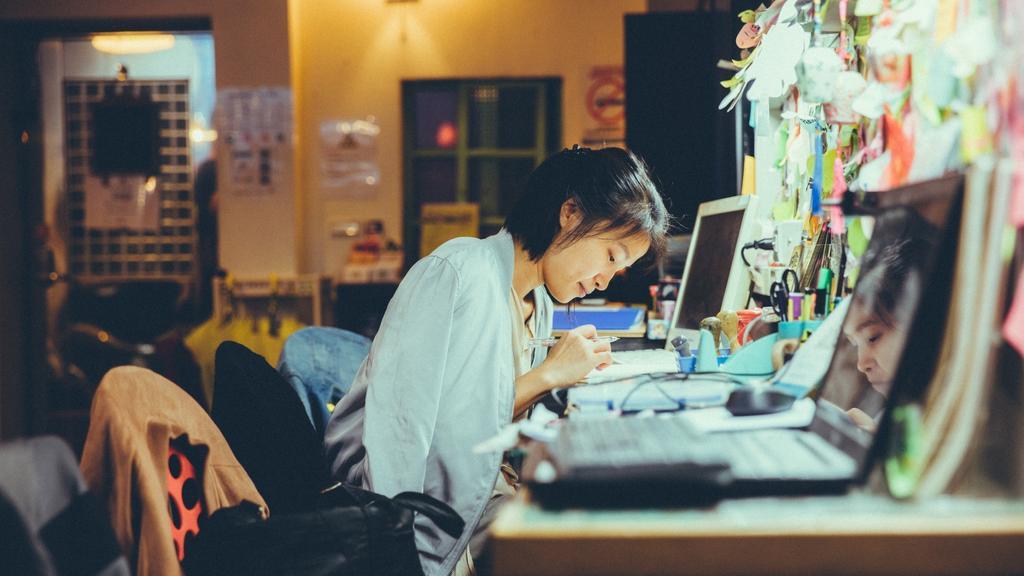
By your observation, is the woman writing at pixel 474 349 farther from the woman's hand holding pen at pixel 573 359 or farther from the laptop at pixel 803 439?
the laptop at pixel 803 439

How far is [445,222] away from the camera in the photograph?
199 inches

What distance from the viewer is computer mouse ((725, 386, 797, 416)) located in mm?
1125

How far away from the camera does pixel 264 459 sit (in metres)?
1.38

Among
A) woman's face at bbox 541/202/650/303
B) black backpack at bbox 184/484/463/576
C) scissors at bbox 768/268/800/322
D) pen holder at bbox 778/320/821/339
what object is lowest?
black backpack at bbox 184/484/463/576

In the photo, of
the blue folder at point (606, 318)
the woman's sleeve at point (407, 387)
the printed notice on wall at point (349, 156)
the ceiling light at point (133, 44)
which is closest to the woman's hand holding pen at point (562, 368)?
the woman's sleeve at point (407, 387)

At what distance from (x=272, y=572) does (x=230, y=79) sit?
4.15 meters

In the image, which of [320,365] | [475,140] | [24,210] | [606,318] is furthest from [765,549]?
[24,210]

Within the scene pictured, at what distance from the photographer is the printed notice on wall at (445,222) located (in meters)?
5.04

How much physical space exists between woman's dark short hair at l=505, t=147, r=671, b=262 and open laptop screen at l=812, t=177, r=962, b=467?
64 cm

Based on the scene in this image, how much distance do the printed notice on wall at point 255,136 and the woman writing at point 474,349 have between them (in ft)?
10.6

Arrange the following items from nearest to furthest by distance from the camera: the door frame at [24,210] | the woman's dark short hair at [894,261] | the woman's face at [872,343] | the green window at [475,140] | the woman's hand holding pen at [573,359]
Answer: the woman's dark short hair at [894,261], the woman's face at [872,343], the woman's hand holding pen at [573,359], the door frame at [24,210], the green window at [475,140]

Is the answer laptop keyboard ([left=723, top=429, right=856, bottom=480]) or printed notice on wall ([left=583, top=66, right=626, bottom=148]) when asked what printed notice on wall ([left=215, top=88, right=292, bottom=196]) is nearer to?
printed notice on wall ([left=583, top=66, right=626, bottom=148])

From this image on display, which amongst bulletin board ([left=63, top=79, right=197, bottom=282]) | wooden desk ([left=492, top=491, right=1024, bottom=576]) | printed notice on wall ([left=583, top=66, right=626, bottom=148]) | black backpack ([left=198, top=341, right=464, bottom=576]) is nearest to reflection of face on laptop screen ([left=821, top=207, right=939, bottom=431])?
wooden desk ([left=492, top=491, right=1024, bottom=576])

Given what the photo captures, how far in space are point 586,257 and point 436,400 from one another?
0.50 m
